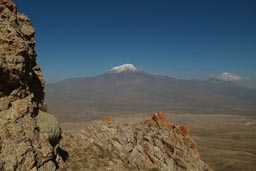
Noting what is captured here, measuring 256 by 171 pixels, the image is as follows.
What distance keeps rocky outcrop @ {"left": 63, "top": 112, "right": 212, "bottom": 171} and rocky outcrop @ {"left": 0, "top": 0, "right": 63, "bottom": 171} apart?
221 inches

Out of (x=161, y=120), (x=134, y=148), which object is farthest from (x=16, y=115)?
(x=161, y=120)

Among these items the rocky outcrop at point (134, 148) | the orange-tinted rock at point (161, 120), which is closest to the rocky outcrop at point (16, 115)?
the rocky outcrop at point (134, 148)

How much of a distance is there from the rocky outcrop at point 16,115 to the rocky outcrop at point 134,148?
5607 mm

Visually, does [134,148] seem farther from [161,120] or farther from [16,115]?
[16,115]

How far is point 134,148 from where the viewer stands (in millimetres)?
29484

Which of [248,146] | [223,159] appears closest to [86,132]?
[223,159]

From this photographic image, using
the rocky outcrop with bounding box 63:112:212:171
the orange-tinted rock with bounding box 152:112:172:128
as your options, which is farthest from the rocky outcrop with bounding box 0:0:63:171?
the orange-tinted rock with bounding box 152:112:172:128

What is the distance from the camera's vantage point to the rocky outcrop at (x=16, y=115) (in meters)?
13.7

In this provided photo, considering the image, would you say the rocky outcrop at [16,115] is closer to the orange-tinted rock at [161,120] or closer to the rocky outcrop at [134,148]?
the rocky outcrop at [134,148]

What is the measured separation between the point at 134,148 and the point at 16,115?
16889 millimetres

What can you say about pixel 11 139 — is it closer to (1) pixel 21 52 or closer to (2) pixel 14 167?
(2) pixel 14 167

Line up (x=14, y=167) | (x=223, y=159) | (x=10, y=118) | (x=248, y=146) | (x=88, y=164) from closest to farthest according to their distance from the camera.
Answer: (x=14, y=167) < (x=10, y=118) < (x=88, y=164) < (x=223, y=159) < (x=248, y=146)

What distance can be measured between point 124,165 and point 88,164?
164 inches

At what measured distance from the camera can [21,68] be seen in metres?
16.1
